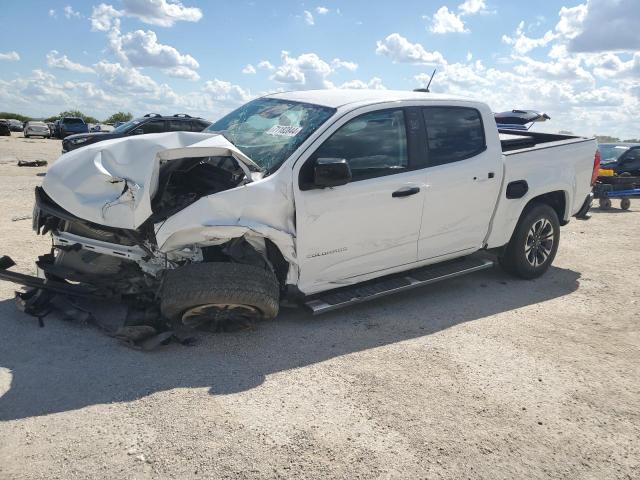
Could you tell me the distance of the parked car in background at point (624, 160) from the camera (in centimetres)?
1324

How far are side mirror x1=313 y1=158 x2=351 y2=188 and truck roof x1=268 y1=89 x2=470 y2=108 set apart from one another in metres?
0.72

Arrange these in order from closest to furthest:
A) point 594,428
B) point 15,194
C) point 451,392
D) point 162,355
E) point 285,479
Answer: point 285,479 < point 594,428 < point 451,392 < point 162,355 < point 15,194

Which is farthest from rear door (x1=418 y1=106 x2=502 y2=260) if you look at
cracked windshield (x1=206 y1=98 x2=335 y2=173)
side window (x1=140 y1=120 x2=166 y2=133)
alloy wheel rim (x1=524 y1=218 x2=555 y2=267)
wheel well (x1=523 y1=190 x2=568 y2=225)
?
side window (x1=140 y1=120 x2=166 y2=133)

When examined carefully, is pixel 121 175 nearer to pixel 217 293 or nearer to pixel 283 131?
pixel 217 293

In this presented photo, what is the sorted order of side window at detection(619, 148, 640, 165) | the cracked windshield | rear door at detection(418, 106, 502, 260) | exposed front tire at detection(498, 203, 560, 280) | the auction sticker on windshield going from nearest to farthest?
the cracked windshield < the auction sticker on windshield < rear door at detection(418, 106, 502, 260) < exposed front tire at detection(498, 203, 560, 280) < side window at detection(619, 148, 640, 165)

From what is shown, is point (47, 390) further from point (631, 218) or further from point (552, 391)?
point (631, 218)

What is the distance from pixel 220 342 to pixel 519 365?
229cm

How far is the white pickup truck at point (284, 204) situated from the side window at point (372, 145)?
0.5 inches

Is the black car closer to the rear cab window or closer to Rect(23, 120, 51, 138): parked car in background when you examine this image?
the rear cab window

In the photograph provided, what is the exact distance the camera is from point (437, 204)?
16.4ft

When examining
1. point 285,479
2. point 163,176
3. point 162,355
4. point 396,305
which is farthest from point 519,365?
point 163,176

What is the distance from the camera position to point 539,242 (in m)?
6.07

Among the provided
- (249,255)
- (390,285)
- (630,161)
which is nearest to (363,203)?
(390,285)

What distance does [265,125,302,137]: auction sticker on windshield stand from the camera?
4566 mm
